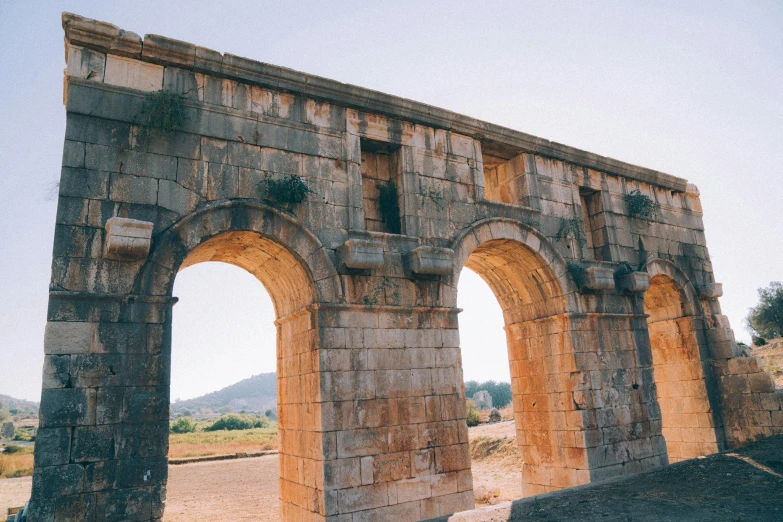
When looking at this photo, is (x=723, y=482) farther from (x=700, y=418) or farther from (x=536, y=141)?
(x=536, y=141)

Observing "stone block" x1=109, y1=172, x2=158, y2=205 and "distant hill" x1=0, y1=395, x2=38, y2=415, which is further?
"distant hill" x1=0, y1=395, x2=38, y2=415

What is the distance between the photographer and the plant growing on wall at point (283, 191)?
7.14 m

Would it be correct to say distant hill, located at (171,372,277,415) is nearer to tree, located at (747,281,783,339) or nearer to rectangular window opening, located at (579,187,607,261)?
tree, located at (747,281,783,339)

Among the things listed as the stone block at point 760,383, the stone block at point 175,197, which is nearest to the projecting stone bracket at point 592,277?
the stone block at point 760,383

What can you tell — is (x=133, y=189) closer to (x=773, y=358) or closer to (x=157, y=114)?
(x=157, y=114)

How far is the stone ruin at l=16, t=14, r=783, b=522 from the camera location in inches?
226

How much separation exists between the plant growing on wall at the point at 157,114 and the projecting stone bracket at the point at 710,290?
11258 mm

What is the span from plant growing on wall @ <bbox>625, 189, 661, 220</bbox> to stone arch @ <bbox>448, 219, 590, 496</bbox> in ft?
9.33

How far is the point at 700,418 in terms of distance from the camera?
11.2 metres

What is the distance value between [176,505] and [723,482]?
1000 cm

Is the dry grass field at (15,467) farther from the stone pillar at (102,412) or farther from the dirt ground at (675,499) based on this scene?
the dirt ground at (675,499)

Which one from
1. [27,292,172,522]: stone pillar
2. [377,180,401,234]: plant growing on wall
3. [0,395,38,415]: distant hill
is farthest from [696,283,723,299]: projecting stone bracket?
[0,395,38,415]: distant hill

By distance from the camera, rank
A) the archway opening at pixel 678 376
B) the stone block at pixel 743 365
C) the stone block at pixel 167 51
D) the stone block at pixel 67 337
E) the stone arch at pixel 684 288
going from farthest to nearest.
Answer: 1. the stone arch at pixel 684 288
2. the archway opening at pixel 678 376
3. the stone block at pixel 743 365
4. the stone block at pixel 167 51
5. the stone block at pixel 67 337

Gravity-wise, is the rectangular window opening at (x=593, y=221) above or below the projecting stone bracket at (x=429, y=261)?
above
